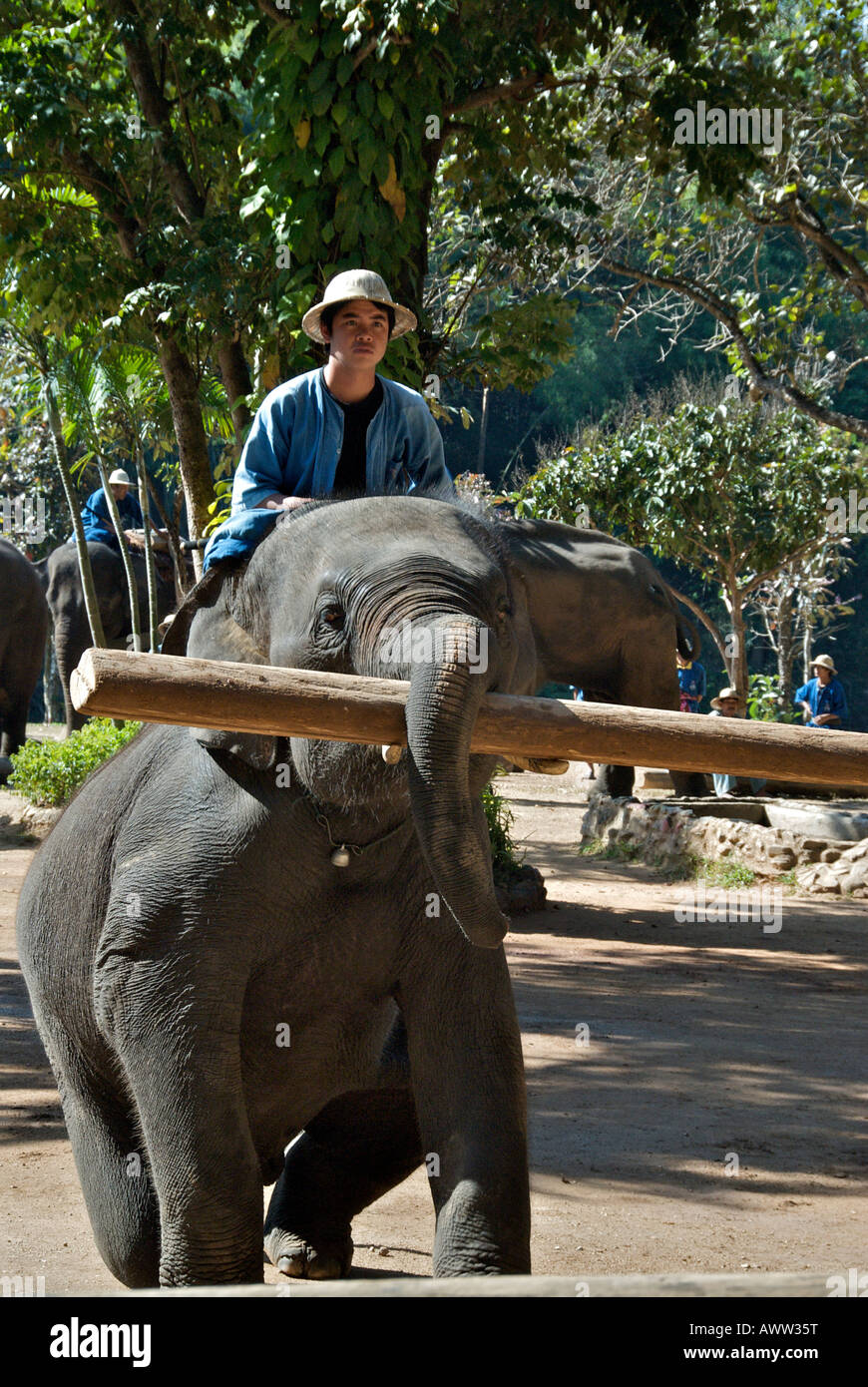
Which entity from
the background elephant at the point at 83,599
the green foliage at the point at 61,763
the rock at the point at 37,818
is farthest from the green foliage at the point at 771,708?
the rock at the point at 37,818

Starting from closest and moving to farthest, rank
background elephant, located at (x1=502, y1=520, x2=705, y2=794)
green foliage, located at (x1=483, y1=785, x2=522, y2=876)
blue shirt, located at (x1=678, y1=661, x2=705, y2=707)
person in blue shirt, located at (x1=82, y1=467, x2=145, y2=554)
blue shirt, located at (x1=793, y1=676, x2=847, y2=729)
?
green foliage, located at (x1=483, y1=785, x2=522, y2=876) → background elephant, located at (x1=502, y1=520, x2=705, y2=794) → person in blue shirt, located at (x1=82, y1=467, x2=145, y2=554) → blue shirt, located at (x1=793, y1=676, x2=847, y2=729) → blue shirt, located at (x1=678, y1=661, x2=705, y2=707)

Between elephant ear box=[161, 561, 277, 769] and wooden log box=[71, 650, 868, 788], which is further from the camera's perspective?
elephant ear box=[161, 561, 277, 769]

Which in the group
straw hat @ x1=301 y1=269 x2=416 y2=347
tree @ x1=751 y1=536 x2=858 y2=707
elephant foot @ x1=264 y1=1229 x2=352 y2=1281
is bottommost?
elephant foot @ x1=264 y1=1229 x2=352 y2=1281

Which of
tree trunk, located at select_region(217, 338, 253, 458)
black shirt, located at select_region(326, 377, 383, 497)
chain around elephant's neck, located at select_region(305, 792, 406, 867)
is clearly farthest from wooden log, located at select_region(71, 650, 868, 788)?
tree trunk, located at select_region(217, 338, 253, 458)

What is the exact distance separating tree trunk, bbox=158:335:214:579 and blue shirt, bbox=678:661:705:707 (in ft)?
32.1

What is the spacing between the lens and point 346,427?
135 inches

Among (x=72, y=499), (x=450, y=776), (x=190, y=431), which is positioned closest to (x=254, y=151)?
(x=190, y=431)

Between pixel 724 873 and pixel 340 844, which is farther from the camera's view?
pixel 724 873

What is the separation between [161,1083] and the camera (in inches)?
112

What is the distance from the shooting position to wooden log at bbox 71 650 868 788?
7.69 ft

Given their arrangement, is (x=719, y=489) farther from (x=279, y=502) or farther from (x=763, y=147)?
(x=279, y=502)

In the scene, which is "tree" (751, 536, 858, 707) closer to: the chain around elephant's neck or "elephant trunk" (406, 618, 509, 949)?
the chain around elephant's neck

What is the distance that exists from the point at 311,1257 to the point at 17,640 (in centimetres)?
1146

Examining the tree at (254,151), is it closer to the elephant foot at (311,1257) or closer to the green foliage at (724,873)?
the green foliage at (724,873)
